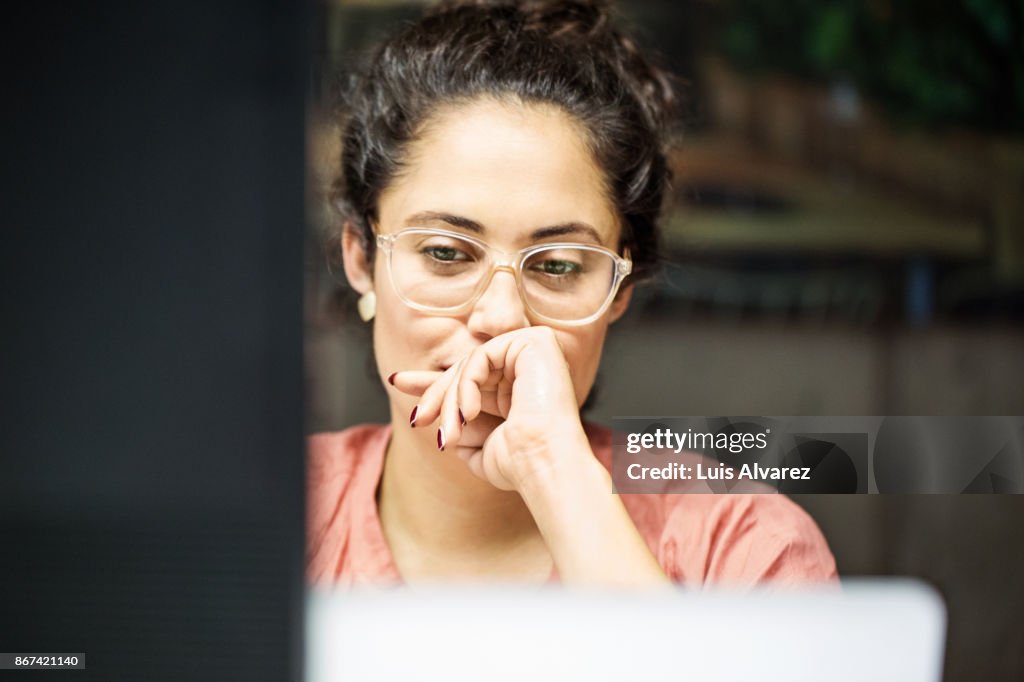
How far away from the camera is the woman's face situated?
1.25 meters

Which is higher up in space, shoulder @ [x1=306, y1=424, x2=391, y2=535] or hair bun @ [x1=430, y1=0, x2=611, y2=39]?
hair bun @ [x1=430, y1=0, x2=611, y2=39]

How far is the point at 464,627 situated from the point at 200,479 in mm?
496

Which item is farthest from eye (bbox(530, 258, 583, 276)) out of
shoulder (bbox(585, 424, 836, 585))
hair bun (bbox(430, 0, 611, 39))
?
hair bun (bbox(430, 0, 611, 39))

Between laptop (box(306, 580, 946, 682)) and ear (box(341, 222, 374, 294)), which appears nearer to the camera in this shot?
laptop (box(306, 580, 946, 682))

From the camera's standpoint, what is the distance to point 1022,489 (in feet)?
4.53

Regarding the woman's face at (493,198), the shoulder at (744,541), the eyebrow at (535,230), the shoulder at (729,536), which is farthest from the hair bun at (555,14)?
the shoulder at (744,541)

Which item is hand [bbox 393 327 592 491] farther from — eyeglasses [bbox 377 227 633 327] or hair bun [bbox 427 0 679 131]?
hair bun [bbox 427 0 679 131]

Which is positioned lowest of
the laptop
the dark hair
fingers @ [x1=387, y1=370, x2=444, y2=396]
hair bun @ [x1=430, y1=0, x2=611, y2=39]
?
the laptop

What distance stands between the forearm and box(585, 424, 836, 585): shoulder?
7 cm

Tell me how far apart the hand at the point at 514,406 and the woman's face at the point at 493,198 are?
0.04 meters

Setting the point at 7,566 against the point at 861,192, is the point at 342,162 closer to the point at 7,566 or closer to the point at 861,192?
the point at 7,566

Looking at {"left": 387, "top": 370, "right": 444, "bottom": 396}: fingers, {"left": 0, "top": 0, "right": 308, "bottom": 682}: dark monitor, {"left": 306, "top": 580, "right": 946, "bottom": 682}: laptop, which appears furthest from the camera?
{"left": 387, "top": 370, "right": 444, "bottom": 396}: fingers

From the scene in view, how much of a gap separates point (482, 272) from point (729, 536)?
495 millimetres

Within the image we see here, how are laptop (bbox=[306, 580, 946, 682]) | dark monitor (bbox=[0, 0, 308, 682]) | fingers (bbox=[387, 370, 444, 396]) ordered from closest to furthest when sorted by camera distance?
dark monitor (bbox=[0, 0, 308, 682]) < laptop (bbox=[306, 580, 946, 682]) < fingers (bbox=[387, 370, 444, 396])
